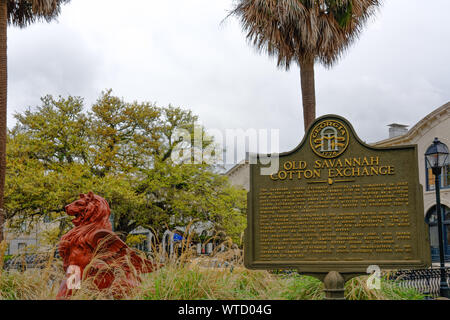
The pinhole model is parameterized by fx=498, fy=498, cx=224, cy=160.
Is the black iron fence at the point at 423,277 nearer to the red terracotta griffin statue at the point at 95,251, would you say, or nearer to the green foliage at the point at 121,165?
the red terracotta griffin statue at the point at 95,251

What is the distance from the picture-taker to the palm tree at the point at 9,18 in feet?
48.6

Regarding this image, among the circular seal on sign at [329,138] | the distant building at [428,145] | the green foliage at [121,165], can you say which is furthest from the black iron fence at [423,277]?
the distant building at [428,145]

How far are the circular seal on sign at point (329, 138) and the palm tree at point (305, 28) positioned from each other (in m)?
7.41

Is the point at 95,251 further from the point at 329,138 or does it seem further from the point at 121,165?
the point at 121,165

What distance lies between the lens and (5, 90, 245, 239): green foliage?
25.3 metres

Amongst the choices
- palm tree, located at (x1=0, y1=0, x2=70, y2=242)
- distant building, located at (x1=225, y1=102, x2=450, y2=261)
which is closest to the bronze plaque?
palm tree, located at (x1=0, y1=0, x2=70, y2=242)

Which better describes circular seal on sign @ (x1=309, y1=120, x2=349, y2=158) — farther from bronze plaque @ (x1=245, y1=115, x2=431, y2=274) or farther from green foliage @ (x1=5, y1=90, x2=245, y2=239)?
green foliage @ (x1=5, y1=90, x2=245, y2=239)

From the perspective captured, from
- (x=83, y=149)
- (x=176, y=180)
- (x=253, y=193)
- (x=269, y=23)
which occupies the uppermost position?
(x=269, y=23)

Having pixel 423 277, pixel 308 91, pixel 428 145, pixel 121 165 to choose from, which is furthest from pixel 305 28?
pixel 428 145

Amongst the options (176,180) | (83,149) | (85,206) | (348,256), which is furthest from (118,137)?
(348,256)

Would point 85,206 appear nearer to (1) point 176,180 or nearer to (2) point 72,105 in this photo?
(1) point 176,180

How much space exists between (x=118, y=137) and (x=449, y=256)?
2191 cm

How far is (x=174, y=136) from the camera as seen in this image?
2939 cm
